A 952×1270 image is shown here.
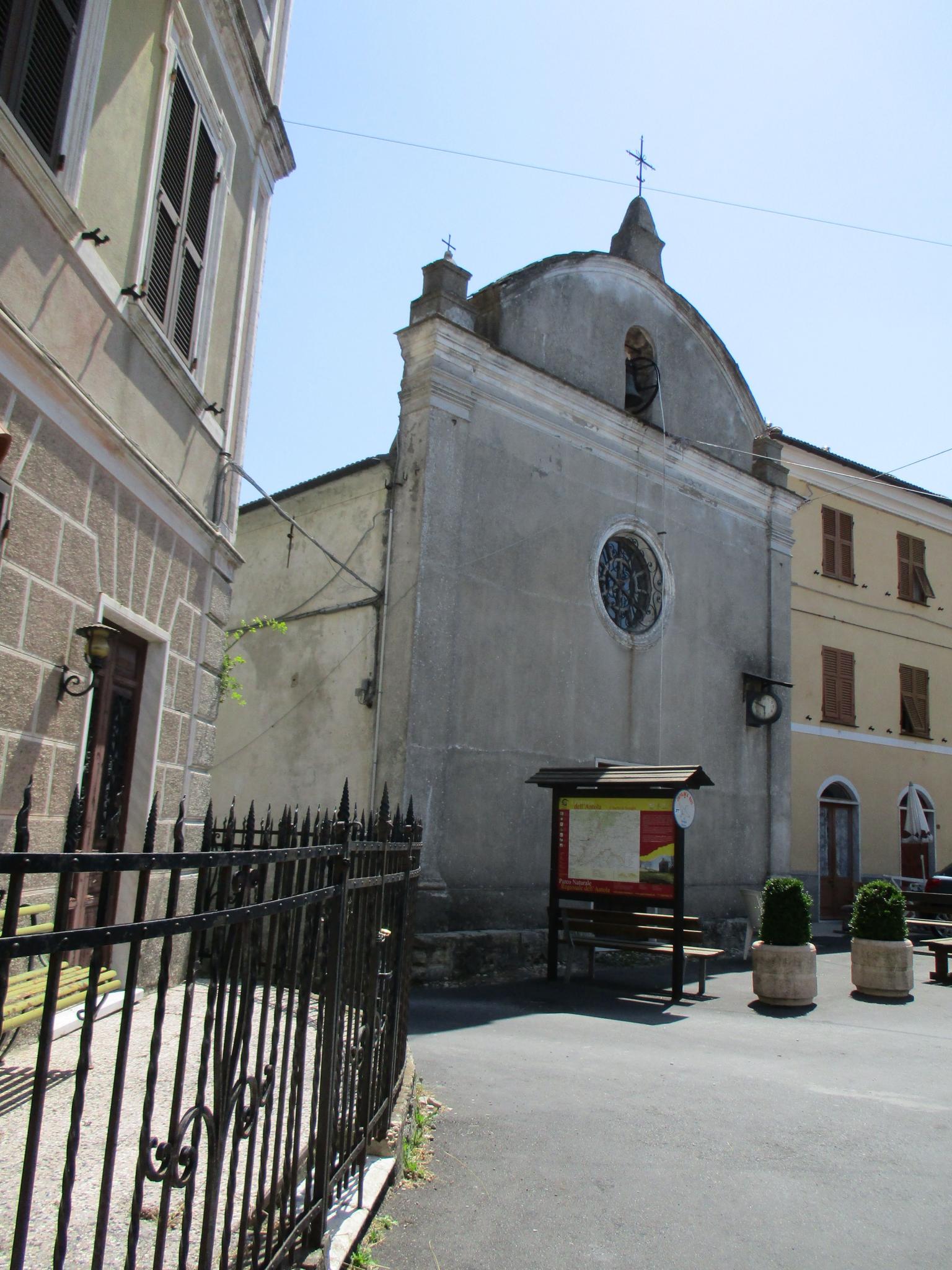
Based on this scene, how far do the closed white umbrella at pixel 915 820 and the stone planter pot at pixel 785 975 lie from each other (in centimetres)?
1166

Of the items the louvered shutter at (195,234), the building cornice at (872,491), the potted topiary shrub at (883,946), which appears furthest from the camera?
the building cornice at (872,491)

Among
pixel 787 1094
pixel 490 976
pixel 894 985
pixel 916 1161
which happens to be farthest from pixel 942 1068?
pixel 490 976

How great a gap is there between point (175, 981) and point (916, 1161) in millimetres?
5127

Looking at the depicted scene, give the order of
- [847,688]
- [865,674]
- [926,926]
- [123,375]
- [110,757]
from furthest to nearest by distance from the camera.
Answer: [865,674] → [847,688] → [926,926] → [110,757] → [123,375]

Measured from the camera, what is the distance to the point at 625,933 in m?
10.5

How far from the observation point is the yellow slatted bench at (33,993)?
3906 millimetres

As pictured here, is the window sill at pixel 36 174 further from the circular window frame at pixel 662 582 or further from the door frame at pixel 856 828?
the door frame at pixel 856 828

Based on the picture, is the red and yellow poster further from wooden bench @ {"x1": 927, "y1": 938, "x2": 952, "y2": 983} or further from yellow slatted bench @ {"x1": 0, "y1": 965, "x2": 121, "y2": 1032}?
yellow slatted bench @ {"x1": 0, "y1": 965, "x2": 121, "y2": 1032}

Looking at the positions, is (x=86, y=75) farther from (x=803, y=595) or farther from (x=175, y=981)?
(x=803, y=595)

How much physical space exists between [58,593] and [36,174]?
80.0 inches

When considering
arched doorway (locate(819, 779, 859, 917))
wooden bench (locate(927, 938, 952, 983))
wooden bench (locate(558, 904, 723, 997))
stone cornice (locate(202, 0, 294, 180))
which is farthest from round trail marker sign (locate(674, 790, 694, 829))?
arched doorway (locate(819, 779, 859, 917))

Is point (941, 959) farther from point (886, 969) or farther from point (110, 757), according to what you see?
point (110, 757)

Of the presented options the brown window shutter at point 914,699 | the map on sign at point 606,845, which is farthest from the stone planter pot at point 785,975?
the brown window shutter at point 914,699

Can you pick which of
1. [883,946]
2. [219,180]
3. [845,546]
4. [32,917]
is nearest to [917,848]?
[845,546]
